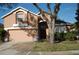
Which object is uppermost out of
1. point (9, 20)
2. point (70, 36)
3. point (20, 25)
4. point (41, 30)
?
point (9, 20)

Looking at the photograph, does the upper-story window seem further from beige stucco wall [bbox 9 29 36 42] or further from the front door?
the front door

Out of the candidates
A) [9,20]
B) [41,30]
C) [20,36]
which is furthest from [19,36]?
[9,20]

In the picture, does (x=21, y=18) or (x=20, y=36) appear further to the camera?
(x=21, y=18)

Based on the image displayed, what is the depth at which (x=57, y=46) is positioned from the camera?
8156 millimetres

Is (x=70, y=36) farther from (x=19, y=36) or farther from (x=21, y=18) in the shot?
(x=21, y=18)

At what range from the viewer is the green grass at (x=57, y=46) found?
7599 mm

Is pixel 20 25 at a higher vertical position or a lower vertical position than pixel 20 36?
higher

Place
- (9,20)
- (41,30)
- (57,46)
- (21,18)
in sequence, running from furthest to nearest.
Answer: (9,20) → (21,18) → (41,30) → (57,46)

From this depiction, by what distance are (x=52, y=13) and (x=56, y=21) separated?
364 millimetres

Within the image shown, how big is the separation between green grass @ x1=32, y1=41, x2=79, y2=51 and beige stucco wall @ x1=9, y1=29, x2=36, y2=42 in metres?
0.30

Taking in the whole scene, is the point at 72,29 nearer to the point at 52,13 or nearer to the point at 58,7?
the point at 58,7

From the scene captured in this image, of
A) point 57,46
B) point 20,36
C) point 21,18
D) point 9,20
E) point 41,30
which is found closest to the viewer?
point 20,36

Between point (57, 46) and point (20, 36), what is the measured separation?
1.32 meters

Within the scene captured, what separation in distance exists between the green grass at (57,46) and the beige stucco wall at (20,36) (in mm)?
303
